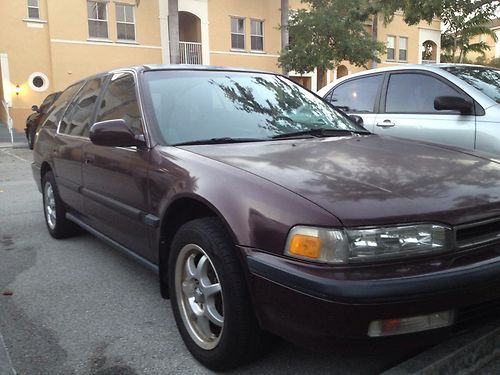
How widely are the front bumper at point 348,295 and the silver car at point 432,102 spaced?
2719mm

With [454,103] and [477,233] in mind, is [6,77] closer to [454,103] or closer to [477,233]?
[454,103]

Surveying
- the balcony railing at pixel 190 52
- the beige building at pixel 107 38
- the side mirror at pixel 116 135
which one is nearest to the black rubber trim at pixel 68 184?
the side mirror at pixel 116 135

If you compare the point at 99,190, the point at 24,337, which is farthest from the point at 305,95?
the point at 24,337

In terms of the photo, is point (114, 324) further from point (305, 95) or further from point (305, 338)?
point (305, 95)

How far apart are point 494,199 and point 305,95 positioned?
193 centimetres

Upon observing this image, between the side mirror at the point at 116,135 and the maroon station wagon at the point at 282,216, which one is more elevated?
the side mirror at the point at 116,135

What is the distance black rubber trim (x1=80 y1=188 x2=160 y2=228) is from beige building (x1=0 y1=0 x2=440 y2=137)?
17.6m

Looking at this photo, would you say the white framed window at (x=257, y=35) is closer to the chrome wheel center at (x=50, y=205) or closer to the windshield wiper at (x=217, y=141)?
the chrome wheel center at (x=50, y=205)

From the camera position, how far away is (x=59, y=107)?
516 cm

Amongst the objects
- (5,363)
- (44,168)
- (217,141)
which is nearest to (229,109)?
(217,141)

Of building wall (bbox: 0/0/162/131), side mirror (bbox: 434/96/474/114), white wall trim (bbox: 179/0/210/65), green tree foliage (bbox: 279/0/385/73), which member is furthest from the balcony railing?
side mirror (bbox: 434/96/474/114)

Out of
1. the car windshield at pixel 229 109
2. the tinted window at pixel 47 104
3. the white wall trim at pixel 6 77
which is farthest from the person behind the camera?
the white wall trim at pixel 6 77

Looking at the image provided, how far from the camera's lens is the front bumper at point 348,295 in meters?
1.95

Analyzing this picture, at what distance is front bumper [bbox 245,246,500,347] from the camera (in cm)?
195
